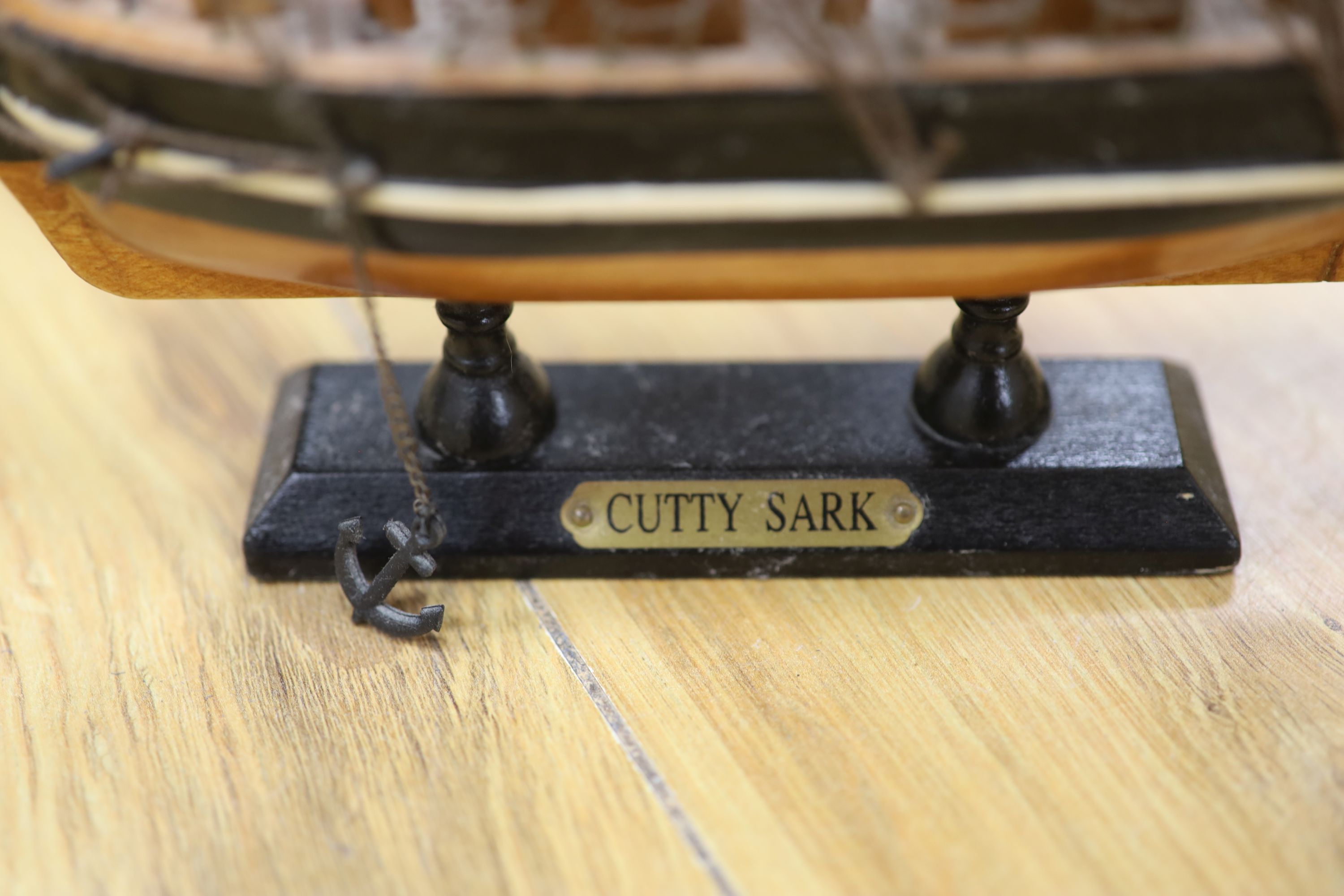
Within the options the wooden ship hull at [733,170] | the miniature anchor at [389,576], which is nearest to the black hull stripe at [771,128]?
the wooden ship hull at [733,170]

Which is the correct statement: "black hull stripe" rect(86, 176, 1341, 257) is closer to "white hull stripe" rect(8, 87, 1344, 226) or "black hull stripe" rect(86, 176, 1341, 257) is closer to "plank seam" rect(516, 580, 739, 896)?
"white hull stripe" rect(8, 87, 1344, 226)

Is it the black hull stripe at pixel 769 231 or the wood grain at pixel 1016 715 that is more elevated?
the black hull stripe at pixel 769 231

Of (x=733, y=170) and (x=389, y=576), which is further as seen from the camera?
(x=389, y=576)

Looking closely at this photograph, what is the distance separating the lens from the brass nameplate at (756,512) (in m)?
0.75

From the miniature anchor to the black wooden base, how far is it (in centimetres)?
2

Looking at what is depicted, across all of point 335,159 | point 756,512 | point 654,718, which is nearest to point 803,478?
point 756,512

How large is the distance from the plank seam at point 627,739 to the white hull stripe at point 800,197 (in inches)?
10.9

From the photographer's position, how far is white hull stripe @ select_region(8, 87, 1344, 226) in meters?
0.56

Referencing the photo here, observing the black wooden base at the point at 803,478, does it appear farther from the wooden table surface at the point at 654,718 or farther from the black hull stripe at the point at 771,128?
the black hull stripe at the point at 771,128

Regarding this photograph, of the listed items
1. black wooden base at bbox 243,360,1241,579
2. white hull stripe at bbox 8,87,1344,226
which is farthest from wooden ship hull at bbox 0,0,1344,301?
black wooden base at bbox 243,360,1241,579

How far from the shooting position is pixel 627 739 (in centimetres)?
69

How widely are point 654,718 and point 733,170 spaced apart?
0.31 metres

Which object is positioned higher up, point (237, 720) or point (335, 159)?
point (335, 159)

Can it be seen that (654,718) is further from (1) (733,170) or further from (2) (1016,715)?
(1) (733,170)
